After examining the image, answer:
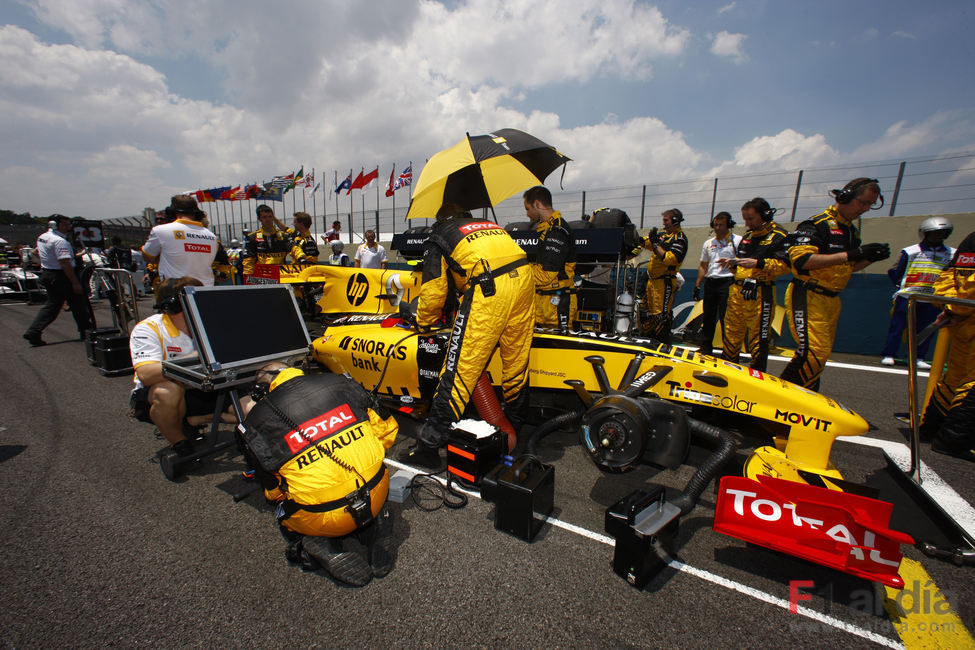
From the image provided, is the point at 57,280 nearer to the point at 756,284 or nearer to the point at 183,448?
the point at 183,448

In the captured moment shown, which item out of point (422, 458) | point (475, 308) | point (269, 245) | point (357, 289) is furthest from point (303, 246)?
point (475, 308)

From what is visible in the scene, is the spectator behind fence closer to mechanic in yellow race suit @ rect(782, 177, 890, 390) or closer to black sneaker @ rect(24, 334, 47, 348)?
mechanic in yellow race suit @ rect(782, 177, 890, 390)

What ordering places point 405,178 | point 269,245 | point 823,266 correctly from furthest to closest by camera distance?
point 405,178 < point 269,245 < point 823,266

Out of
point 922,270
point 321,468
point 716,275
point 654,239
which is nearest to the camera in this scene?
point 321,468

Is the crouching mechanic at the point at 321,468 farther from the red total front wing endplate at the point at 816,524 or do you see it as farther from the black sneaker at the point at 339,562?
the red total front wing endplate at the point at 816,524

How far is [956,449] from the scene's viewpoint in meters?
3.31

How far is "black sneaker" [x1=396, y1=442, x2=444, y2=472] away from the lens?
3.18m

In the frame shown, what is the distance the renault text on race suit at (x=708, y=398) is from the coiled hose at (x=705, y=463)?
324mm

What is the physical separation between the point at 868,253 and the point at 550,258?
8.98ft

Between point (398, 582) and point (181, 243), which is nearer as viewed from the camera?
point (398, 582)

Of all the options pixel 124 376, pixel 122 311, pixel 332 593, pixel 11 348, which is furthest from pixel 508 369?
pixel 11 348

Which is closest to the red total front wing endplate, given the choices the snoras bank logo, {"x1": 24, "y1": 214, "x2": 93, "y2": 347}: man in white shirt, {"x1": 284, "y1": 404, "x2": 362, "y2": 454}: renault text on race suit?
{"x1": 284, "y1": 404, "x2": 362, "y2": 454}: renault text on race suit

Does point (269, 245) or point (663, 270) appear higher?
point (269, 245)

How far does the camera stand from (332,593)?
1959 millimetres
